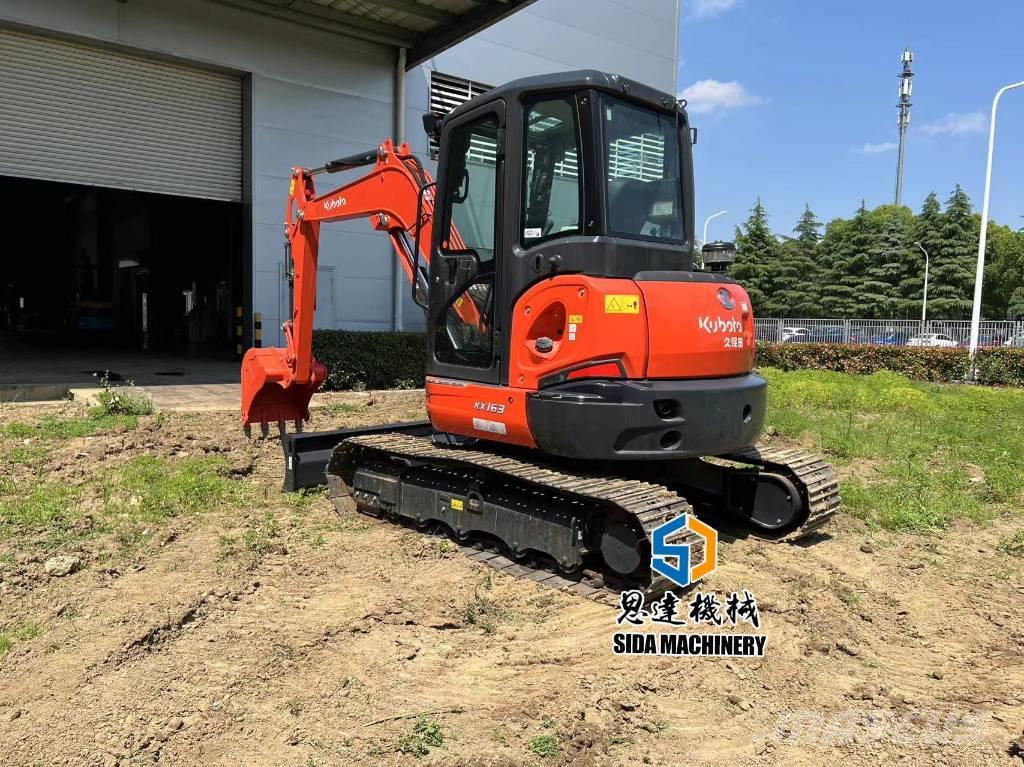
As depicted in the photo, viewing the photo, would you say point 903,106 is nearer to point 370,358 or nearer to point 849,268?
point 849,268

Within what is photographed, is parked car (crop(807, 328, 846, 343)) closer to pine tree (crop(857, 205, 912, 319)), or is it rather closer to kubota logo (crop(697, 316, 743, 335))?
pine tree (crop(857, 205, 912, 319))

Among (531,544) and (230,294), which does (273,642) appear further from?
(230,294)

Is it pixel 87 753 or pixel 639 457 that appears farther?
pixel 639 457

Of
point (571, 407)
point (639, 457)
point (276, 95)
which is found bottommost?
point (639, 457)

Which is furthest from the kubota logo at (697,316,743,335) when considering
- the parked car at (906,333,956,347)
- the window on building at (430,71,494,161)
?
the parked car at (906,333,956,347)

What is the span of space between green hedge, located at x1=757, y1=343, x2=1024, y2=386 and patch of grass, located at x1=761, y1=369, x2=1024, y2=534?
4606mm

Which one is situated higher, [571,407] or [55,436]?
[571,407]

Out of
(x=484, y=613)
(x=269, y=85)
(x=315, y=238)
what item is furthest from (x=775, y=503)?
(x=269, y=85)

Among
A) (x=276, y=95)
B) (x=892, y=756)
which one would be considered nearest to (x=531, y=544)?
(x=892, y=756)

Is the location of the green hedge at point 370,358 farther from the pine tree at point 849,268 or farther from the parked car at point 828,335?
the pine tree at point 849,268

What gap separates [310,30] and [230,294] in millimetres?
9428

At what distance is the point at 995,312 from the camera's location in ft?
151

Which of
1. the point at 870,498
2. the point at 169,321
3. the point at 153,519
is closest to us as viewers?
the point at 153,519

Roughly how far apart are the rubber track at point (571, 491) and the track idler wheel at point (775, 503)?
41.1 inches
